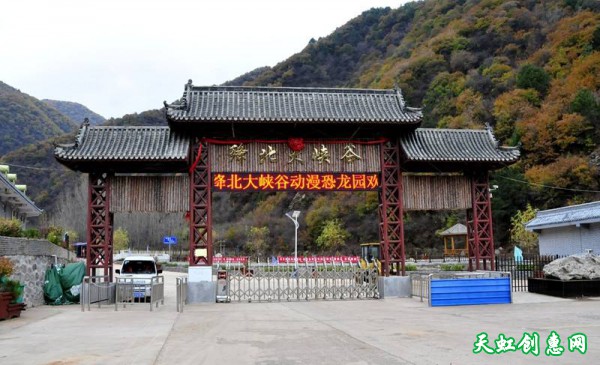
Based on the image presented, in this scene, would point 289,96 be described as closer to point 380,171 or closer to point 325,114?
point 325,114

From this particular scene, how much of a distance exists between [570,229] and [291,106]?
15557 millimetres

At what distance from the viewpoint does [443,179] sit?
59.6 ft

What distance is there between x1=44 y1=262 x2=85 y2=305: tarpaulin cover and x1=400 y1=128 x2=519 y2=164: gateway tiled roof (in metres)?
11.4

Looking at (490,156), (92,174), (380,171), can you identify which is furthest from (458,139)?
(92,174)

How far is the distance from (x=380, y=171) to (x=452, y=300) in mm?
4946

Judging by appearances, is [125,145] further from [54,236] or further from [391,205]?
[391,205]

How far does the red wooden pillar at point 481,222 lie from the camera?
706 inches

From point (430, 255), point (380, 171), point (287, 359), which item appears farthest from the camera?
point (430, 255)

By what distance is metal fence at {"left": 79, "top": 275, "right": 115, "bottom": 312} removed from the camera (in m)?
15.0

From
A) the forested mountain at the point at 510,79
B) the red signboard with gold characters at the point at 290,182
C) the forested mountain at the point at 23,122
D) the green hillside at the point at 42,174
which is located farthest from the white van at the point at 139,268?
the forested mountain at the point at 23,122

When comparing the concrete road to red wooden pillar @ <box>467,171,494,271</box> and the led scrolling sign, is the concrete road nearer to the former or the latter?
red wooden pillar @ <box>467,171,494,271</box>

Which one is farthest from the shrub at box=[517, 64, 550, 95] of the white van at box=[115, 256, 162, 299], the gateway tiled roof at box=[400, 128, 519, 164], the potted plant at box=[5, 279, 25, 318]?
the potted plant at box=[5, 279, 25, 318]

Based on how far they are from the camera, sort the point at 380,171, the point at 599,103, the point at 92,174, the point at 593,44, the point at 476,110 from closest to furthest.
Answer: the point at 92,174 → the point at 380,171 → the point at 599,103 → the point at 593,44 → the point at 476,110

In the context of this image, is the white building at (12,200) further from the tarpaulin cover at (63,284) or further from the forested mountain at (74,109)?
the forested mountain at (74,109)
